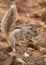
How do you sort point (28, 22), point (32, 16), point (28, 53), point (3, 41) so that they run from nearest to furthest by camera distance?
1. point (28, 53)
2. point (3, 41)
3. point (28, 22)
4. point (32, 16)

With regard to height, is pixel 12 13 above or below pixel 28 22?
above

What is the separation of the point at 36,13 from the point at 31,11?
28cm

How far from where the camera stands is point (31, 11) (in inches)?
335

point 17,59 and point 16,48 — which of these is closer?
point 17,59

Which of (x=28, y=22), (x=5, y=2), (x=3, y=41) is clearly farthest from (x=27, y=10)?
(x=3, y=41)

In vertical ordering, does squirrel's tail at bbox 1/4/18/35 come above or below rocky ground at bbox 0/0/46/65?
above

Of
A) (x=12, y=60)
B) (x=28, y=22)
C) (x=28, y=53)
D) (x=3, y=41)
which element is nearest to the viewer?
(x=12, y=60)

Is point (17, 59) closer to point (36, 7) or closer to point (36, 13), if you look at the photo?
point (36, 13)

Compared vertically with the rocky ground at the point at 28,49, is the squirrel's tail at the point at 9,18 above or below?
above

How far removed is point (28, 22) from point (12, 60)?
294 centimetres

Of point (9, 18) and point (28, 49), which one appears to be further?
point (28, 49)

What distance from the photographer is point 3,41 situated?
5.32 m

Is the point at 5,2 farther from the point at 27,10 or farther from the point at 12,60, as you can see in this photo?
the point at 12,60

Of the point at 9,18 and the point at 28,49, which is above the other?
the point at 9,18
